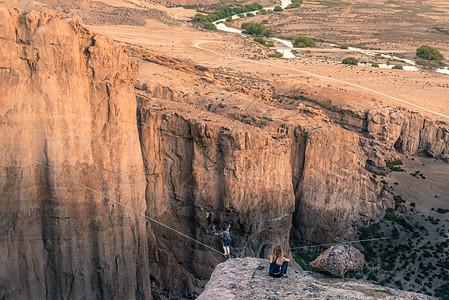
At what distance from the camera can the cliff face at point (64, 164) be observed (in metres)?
19.8

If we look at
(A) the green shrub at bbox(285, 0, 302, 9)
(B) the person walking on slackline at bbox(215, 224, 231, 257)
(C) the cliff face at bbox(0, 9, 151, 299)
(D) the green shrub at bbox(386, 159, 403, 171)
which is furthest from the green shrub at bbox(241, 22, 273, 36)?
(B) the person walking on slackline at bbox(215, 224, 231, 257)

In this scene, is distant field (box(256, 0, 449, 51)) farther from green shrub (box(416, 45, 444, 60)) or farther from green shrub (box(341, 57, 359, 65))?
green shrub (box(341, 57, 359, 65))

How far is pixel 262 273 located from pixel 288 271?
1068 mm

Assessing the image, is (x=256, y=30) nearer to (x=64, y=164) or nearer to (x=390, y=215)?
(x=390, y=215)

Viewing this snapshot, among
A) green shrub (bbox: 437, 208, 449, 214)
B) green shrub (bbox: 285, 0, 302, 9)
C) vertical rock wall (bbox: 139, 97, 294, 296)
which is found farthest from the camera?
green shrub (bbox: 285, 0, 302, 9)

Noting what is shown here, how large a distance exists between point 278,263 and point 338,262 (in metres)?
2.81

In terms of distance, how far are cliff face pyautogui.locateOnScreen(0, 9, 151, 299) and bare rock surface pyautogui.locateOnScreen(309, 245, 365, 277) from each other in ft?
27.0

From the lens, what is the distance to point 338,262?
58.7 feet

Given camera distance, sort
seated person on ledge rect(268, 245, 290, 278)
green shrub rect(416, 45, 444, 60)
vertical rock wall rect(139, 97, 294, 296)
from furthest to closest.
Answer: green shrub rect(416, 45, 444, 60) < vertical rock wall rect(139, 97, 294, 296) < seated person on ledge rect(268, 245, 290, 278)

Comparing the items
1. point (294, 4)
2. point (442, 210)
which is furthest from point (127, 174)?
point (294, 4)

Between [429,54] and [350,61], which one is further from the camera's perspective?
[429,54]

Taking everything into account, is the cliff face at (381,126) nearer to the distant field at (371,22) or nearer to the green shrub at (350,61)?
the green shrub at (350,61)

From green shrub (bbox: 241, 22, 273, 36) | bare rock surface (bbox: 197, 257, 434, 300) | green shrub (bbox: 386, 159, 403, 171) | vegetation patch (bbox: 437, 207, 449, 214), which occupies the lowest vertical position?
vegetation patch (bbox: 437, 207, 449, 214)

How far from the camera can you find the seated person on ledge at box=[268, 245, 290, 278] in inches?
Result: 634
